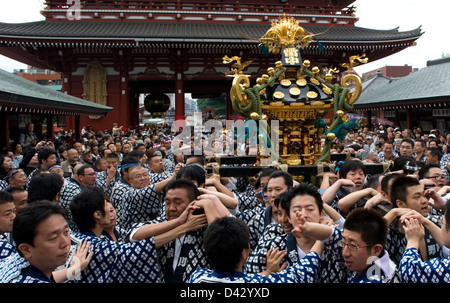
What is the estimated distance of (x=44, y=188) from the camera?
3932mm

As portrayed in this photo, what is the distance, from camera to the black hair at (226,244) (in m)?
2.14

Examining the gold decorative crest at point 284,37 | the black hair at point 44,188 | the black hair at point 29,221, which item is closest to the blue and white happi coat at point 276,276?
the black hair at point 29,221

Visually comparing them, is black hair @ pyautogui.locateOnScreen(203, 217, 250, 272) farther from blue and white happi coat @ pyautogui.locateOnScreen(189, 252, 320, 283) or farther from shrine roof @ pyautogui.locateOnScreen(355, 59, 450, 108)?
shrine roof @ pyautogui.locateOnScreen(355, 59, 450, 108)

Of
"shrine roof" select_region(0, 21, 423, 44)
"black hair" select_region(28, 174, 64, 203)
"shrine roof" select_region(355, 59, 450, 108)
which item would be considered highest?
"shrine roof" select_region(0, 21, 423, 44)

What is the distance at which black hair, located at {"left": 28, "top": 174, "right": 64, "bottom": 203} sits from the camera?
392 centimetres

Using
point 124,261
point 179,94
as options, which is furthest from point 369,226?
point 179,94

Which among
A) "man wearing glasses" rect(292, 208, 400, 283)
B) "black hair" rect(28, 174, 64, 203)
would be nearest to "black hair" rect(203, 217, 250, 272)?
"man wearing glasses" rect(292, 208, 400, 283)

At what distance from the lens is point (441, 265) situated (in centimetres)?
227

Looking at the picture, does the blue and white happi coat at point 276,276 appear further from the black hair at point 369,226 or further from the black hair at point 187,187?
the black hair at point 187,187

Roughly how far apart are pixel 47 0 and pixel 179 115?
957 centimetres

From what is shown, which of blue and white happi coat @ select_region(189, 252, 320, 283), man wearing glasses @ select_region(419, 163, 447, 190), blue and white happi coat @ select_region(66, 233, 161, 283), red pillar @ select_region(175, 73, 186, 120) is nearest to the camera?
blue and white happi coat @ select_region(189, 252, 320, 283)

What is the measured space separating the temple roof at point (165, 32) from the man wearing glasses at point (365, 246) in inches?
661

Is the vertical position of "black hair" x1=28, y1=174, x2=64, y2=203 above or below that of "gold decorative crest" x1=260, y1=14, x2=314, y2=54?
below

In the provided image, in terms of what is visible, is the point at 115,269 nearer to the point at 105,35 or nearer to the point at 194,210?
the point at 194,210
